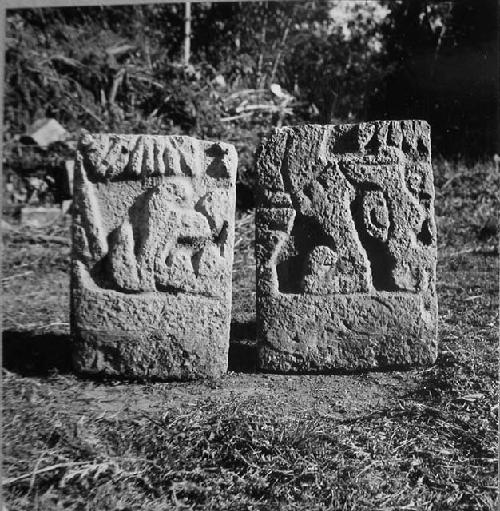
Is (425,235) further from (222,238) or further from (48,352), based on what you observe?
(48,352)

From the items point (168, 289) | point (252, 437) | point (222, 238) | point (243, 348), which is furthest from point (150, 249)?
point (252, 437)

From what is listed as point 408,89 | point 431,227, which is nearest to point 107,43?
point 408,89

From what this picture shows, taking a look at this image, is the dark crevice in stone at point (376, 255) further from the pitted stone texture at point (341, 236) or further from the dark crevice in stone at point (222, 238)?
the dark crevice in stone at point (222, 238)

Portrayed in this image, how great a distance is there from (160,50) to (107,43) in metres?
0.54

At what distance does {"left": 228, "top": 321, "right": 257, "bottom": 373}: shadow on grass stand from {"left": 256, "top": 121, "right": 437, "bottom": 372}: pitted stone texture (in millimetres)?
200

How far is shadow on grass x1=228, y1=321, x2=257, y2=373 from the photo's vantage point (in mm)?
3125

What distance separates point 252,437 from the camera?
2490mm

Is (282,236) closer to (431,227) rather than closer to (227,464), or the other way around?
(431,227)

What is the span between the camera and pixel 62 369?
3.06 m

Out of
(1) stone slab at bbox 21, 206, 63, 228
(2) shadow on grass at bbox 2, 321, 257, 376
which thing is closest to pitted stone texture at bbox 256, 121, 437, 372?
(2) shadow on grass at bbox 2, 321, 257, 376

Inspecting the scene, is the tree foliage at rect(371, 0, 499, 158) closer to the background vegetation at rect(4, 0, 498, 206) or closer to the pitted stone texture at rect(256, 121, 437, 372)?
the background vegetation at rect(4, 0, 498, 206)

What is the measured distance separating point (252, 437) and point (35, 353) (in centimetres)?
137

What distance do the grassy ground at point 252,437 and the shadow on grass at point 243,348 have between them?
16mm

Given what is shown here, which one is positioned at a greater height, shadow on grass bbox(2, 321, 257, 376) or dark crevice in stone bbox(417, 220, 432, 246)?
dark crevice in stone bbox(417, 220, 432, 246)
